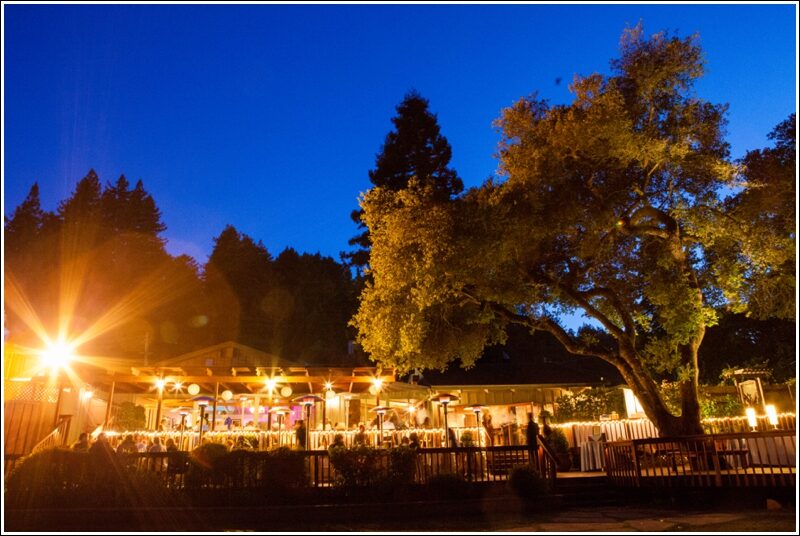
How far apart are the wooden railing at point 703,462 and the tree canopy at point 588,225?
1.47 metres

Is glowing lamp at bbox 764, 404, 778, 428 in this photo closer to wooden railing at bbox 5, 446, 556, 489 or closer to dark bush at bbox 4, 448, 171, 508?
wooden railing at bbox 5, 446, 556, 489

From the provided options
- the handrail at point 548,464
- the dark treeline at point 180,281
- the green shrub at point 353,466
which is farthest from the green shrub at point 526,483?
the dark treeline at point 180,281

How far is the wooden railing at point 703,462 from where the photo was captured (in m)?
10.7

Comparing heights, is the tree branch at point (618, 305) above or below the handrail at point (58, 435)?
above

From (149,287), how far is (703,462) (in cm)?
4483

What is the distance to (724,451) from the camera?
36.7ft

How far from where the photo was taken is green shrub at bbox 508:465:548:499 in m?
11.3

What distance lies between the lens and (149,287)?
153 ft

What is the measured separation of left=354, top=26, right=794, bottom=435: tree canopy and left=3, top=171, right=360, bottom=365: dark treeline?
22843 mm

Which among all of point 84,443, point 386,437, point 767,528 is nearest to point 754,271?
point 767,528

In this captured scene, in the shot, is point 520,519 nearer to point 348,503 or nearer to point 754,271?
point 348,503

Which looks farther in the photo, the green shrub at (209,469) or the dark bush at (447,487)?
the dark bush at (447,487)

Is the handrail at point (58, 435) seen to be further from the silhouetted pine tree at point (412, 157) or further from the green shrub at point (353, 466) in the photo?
the silhouetted pine tree at point (412, 157)

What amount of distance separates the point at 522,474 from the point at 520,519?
141 cm
